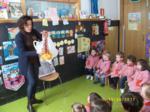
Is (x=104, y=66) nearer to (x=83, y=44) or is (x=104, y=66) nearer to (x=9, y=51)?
(x=83, y=44)

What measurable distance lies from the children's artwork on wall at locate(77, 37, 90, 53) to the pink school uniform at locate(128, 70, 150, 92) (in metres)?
1.30

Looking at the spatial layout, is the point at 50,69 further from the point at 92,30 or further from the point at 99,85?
the point at 92,30

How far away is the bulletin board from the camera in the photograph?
2.86 metres

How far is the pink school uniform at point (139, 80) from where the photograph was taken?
108 inches

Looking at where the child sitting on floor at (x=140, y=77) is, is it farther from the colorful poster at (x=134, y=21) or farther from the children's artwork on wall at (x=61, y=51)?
the colorful poster at (x=134, y=21)

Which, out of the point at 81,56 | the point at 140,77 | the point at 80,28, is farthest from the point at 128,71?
the point at 80,28

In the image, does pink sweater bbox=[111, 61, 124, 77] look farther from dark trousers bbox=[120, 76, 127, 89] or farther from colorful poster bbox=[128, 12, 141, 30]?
colorful poster bbox=[128, 12, 141, 30]

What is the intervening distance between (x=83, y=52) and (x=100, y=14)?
0.88 meters

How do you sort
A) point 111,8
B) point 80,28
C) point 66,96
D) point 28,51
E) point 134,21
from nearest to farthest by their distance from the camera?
1. point 28,51
2. point 66,96
3. point 80,28
4. point 134,21
5. point 111,8

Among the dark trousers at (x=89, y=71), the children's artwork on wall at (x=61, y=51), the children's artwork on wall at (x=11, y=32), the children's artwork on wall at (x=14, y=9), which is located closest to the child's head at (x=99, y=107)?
the children's artwork on wall at (x=11, y=32)

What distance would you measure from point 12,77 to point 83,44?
153 centimetres

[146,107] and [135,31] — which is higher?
[135,31]

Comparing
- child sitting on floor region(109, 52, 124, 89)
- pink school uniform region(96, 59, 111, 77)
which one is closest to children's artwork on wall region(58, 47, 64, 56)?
pink school uniform region(96, 59, 111, 77)

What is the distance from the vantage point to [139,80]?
2.81 metres
